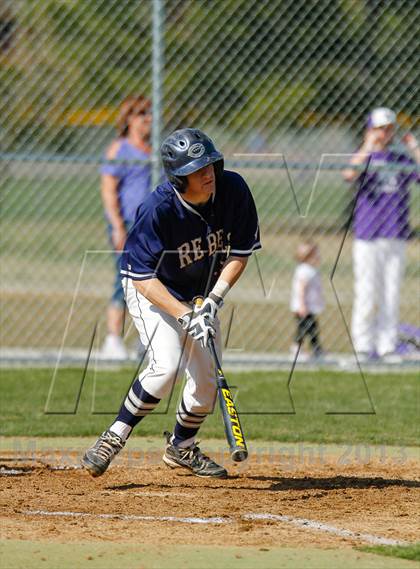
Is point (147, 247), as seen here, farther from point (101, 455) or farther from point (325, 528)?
point (325, 528)

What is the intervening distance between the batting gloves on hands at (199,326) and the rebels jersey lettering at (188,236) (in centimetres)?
29

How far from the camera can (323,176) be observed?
11.2 meters

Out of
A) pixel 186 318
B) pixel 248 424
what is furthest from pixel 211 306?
pixel 248 424

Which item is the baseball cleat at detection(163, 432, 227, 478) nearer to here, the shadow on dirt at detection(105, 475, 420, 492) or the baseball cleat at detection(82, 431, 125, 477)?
the shadow on dirt at detection(105, 475, 420, 492)

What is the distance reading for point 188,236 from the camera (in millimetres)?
5746

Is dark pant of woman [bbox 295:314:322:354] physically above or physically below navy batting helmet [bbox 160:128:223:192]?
below

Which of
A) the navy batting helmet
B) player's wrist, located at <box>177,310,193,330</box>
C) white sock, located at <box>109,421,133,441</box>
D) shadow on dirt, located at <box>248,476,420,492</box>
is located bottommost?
white sock, located at <box>109,421,133,441</box>

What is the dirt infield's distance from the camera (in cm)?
464

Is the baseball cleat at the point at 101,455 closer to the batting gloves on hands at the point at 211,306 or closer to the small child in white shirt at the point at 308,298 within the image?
the batting gloves on hands at the point at 211,306

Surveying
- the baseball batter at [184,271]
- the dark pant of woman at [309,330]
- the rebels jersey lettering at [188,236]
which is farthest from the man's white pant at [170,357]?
the dark pant of woman at [309,330]

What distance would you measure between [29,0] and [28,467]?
5.37 m

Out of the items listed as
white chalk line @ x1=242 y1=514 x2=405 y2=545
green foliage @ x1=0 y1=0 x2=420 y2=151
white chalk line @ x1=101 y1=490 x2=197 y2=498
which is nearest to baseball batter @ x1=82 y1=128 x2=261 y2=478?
white chalk line @ x1=101 y1=490 x2=197 y2=498

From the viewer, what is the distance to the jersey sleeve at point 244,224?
5840mm

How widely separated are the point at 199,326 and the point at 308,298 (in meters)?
5.03
